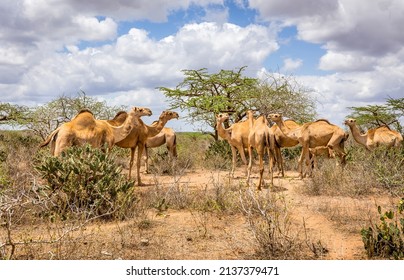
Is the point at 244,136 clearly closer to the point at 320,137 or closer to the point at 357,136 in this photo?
the point at 320,137

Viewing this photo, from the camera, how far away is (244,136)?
13.5 metres

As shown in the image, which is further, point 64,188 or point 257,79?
point 257,79

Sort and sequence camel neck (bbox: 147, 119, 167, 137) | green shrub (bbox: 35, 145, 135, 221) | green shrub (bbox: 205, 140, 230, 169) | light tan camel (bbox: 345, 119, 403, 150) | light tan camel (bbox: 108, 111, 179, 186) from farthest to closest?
green shrub (bbox: 205, 140, 230, 169) → light tan camel (bbox: 345, 119, 403, 150) → camel neck (bbox: 147, 119, 167, 137) → light tan camel (bbox: 108, 111, 179, 186) → green shrub (bbox: 35, 145, 135, 221)

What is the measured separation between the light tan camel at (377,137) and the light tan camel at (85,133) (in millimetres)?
7945

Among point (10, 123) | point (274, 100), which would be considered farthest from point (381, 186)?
point (10, 123)

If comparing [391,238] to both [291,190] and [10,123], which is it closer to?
[291,190]

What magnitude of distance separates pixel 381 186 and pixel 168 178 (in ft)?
21.6

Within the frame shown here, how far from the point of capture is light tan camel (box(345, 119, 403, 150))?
14.8 meters

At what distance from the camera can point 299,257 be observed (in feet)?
19.4

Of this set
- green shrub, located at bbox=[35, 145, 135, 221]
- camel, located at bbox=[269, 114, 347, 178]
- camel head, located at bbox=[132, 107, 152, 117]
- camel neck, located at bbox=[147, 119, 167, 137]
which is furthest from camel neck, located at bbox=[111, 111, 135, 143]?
camel, located at bbox=[269, 114, 347, 178]

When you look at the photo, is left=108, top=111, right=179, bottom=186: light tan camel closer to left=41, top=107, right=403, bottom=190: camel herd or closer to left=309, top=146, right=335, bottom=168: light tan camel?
left=41, top=107, right=403, bottom=190: camel herd

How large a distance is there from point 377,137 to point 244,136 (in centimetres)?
507

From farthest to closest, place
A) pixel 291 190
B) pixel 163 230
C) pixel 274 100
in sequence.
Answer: pixel 274 100 → pixel 291 190 → pixel 163 230

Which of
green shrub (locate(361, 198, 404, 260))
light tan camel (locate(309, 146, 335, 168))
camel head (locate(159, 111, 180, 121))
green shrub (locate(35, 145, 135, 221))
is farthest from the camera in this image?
light tan camel (locate(309, 146, 335, 168))
